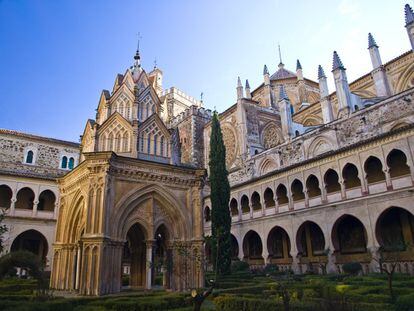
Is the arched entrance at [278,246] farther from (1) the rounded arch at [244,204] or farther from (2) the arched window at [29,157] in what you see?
(2) the arched window at [29,157]

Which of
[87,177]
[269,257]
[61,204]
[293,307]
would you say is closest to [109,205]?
[87,177]

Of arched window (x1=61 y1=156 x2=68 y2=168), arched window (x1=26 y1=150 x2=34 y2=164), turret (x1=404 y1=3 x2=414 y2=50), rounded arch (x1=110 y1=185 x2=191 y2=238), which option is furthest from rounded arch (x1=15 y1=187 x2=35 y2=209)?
turret (x1=404 y1=3 x2=414 y2=50)

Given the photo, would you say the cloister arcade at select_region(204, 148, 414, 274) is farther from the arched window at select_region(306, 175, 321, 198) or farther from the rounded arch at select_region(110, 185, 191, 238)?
the rounded arch at select_region(110, 185, 191, 238)

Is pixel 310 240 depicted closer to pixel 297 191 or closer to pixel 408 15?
pixel 297 191

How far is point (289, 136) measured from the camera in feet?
100

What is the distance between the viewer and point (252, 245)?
3097cm

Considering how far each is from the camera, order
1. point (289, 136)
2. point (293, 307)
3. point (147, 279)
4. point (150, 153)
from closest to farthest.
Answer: point (293, 307) → point (147, 279) → point (150, 153) → point (289, 136)

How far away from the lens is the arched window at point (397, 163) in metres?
20.1

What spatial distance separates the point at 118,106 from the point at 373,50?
869 inches

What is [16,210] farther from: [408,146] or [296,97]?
[296,97]

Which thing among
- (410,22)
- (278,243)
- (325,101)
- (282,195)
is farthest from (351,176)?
(410,22)

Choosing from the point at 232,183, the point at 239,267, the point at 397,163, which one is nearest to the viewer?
the point at 397,163

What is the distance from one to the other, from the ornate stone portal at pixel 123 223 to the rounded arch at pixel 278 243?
1436 centimetres

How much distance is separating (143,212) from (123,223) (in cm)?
95
